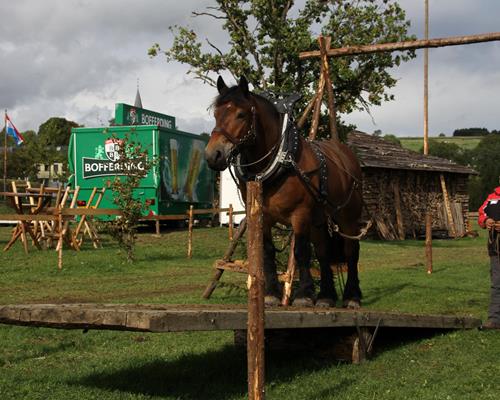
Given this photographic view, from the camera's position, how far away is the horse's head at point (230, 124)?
5992 millimetres

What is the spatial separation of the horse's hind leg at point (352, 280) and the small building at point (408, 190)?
1902cm

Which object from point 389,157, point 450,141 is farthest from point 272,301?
point 450,141

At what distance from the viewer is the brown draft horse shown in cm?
638

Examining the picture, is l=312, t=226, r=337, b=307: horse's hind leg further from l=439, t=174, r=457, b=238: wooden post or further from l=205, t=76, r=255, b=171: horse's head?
l=439, t=174, r=457, b=238: wooden post

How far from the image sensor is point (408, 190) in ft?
101

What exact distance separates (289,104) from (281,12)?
18.6 meters

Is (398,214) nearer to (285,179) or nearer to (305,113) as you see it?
(305,113)

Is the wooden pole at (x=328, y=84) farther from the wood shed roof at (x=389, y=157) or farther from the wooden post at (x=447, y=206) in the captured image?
the wooden post at (x=447, y=206)

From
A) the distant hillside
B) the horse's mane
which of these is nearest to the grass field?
the horse's mane

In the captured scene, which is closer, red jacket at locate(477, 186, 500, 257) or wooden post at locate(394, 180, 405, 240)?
red jacket at locate(477, 186, 500, 257)

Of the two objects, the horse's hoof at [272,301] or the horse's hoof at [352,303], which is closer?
the horse's hoof at [272,301]

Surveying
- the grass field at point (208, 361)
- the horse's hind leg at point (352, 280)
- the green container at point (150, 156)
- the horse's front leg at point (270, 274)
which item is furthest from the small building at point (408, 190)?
the horse's front leg at point (270, 274)

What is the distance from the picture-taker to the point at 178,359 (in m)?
7.13

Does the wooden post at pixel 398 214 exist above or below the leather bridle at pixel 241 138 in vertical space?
below
